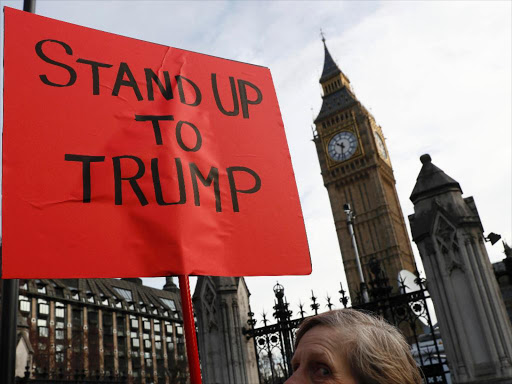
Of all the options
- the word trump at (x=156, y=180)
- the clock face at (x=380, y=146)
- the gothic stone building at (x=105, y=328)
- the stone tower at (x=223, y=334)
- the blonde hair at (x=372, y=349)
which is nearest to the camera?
the blonde hair at (x=372, y=349)

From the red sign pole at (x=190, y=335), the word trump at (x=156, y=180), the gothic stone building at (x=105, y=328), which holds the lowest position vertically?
the red sign pole at (x=190, y=335)

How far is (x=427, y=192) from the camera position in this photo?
7.68 m

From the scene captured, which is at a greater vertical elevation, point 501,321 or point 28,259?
point 28,259

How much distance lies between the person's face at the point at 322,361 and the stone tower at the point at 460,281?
5998 millimetres

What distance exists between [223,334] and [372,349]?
24.8 feet

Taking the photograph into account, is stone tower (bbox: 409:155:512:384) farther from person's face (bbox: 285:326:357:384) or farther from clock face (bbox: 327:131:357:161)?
clock face (bbox: 327:131:357:161)

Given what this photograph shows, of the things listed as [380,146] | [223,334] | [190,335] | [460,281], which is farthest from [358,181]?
[190,335]

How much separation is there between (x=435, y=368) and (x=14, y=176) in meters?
8.11

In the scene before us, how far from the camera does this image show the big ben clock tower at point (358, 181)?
66.7 meters

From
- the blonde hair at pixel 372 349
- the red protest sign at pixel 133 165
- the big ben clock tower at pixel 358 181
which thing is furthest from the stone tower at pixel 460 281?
the big ben clock tower at pixel 358 181

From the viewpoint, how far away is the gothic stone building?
159 feet

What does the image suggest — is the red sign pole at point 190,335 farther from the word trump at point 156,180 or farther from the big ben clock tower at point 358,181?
the big ben clock tower at point 358,181

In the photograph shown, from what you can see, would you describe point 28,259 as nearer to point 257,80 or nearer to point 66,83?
point 66,83

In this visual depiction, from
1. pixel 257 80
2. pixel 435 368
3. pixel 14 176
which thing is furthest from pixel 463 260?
pixel 14 176
